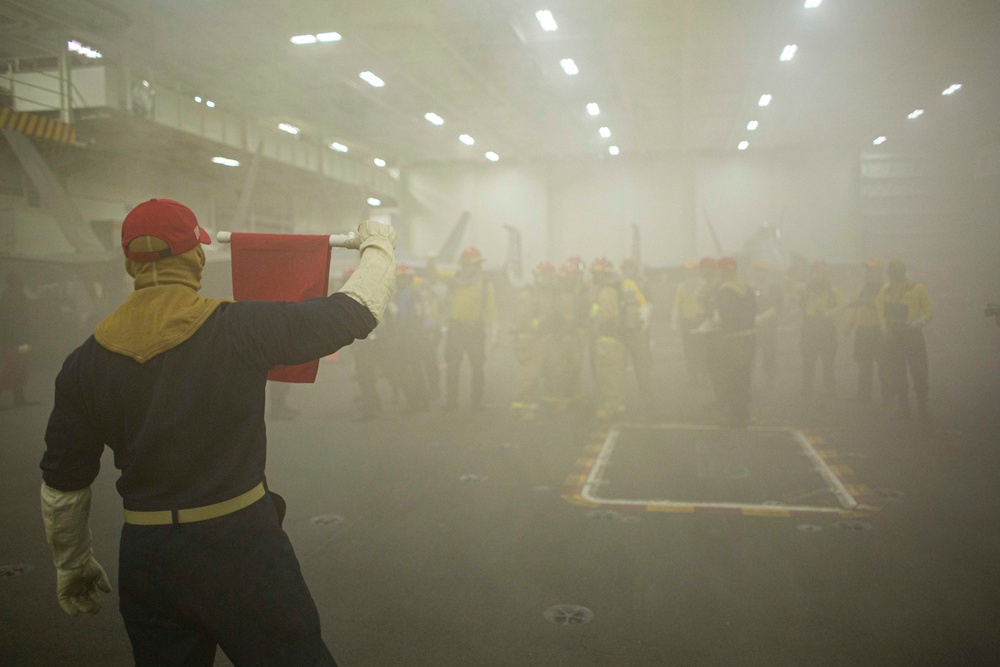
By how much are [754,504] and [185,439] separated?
361 cm

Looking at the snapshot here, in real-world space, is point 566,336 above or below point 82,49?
below

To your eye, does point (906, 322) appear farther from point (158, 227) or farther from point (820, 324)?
point (158, 227)

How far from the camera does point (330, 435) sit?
626 centimetres

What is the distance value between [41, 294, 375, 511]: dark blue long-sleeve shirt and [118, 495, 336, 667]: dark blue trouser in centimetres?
8

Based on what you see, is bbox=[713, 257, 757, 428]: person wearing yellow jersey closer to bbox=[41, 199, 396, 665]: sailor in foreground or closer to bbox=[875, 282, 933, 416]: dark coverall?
bbox=[875, 282, 933, 416]: dark coverall

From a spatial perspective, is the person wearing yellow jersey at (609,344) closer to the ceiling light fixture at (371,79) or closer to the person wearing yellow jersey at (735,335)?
the person wearing yellow jersey at (735,335)

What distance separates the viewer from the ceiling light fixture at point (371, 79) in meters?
9.34

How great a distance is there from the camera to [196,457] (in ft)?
5.09

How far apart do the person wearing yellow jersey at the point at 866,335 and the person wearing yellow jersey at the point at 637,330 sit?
2.01 metres

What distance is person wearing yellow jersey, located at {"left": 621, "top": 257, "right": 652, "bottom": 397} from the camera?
280 inches

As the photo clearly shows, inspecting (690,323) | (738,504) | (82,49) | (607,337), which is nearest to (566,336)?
(607,337)

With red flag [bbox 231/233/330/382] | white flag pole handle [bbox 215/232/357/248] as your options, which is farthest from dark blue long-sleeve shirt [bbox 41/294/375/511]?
red flag [bbox 231/233/330/382]

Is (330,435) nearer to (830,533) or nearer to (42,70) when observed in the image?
(42,70)

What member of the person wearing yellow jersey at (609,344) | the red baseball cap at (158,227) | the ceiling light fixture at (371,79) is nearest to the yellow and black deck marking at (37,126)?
the red baseball cap at (158,227)
